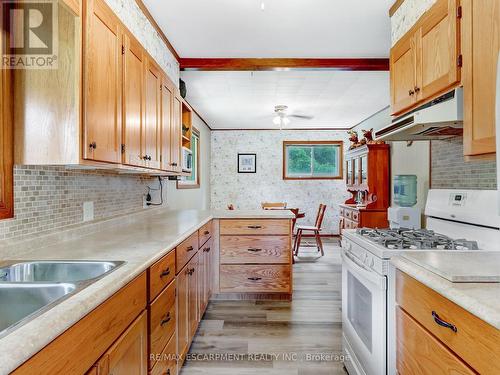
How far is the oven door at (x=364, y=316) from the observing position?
5.02 ft

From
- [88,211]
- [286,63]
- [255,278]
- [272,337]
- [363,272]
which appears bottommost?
[272,337]

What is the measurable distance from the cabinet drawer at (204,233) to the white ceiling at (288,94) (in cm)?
178

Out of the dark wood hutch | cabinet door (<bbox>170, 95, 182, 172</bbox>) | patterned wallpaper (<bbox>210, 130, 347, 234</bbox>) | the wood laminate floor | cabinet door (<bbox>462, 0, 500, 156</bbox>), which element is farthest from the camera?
patterned wallpaper (<bbox>210, 130, 347, 234</bbox>)

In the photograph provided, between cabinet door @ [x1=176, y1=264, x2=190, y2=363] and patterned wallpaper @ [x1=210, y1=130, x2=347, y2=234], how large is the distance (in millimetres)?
5272

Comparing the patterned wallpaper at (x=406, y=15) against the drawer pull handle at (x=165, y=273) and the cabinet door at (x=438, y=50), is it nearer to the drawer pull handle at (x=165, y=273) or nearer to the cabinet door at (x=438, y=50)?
Answer: the cabinet door at (x=438, y=50)

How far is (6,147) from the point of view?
1.39 m

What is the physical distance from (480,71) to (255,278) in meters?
2.47

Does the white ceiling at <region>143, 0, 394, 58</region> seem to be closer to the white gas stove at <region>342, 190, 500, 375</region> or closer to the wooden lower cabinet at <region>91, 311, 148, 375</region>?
the white gas stove at <region>342, 190, 500, 375</region>

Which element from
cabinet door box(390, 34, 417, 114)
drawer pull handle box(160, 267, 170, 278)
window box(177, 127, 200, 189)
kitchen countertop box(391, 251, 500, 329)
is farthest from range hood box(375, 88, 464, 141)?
window box(177, 127, 200, 189)

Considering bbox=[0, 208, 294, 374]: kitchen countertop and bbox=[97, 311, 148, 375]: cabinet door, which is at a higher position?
bbox=[0, 208, 294, 374]: kitchen countertop

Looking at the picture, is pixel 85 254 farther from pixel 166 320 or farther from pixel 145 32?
pixel 145 32

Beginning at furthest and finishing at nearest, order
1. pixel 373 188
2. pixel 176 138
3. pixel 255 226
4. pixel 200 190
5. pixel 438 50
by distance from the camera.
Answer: pixel 200 190, pixel 373 188, pixel 255 226, pixel 176 138, pixel 438 50

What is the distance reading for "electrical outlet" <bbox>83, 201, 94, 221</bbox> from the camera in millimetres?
2001

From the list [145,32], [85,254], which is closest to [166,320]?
[85,254]
